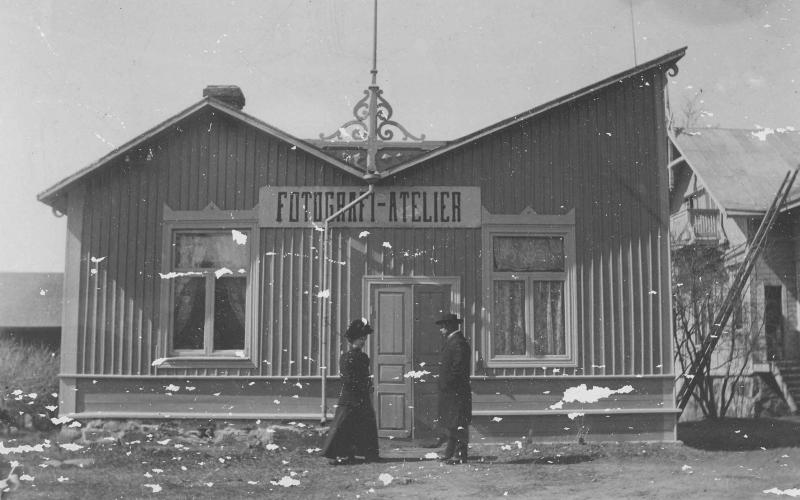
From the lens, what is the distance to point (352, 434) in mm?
10320

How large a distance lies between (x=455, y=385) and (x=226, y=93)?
5.44m

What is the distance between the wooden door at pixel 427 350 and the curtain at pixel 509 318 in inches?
28.5

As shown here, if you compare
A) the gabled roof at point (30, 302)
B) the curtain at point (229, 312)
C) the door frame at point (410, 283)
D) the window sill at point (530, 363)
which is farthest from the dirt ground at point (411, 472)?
the gabled roof at point (30, 302)

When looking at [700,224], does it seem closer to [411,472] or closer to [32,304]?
[411,472]

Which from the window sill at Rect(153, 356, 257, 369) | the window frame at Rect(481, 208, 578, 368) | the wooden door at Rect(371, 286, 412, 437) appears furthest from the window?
the window frame at Rect(481, 208, 578, 368)

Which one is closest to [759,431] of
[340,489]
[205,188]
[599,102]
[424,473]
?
[599,102]

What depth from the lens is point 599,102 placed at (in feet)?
40.1

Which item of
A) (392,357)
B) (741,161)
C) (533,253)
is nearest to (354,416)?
(392,357)

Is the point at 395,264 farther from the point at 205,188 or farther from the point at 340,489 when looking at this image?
the point at 340,489

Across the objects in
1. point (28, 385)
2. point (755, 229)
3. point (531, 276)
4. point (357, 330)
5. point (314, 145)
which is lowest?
point (28, 385)

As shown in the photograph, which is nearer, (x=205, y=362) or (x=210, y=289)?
(x=205, y=362)

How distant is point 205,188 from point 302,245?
1.58 m

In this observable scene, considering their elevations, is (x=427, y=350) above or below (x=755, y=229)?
below

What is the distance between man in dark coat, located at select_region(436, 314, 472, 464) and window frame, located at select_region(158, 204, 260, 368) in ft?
9.06
